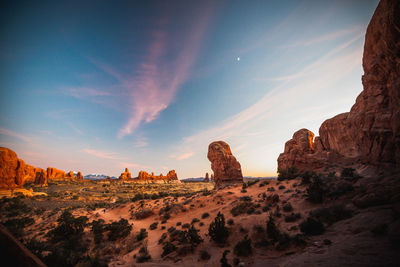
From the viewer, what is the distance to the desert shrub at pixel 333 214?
7266mm

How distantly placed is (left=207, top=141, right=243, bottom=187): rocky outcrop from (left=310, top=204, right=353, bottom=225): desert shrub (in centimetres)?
2544

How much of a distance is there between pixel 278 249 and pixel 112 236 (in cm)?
1255

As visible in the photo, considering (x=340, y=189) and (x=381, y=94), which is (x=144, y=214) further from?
(x=381, y=94)

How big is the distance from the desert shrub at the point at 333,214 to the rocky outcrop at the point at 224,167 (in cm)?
2544

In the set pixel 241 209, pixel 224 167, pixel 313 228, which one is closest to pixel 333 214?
pixel 313 228

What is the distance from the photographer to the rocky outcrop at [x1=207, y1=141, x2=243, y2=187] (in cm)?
3347

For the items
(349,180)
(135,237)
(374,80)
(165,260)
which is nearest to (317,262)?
(165,260)

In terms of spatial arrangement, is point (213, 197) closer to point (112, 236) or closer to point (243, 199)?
point (243, 199)

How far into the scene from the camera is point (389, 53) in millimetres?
9148

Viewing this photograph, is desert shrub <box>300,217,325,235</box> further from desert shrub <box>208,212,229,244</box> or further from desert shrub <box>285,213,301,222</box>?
desert shrub <box>208,212,229,244</box>

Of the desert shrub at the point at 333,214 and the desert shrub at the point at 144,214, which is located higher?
the desert shrub at the point at 333,214

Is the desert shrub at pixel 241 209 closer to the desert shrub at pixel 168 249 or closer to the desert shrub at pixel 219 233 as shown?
the desert shrub at pixel 219 233

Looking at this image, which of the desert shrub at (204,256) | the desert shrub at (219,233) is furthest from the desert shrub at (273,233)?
the desert shrub at (204,256)

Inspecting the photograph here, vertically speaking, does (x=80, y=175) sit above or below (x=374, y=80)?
below
